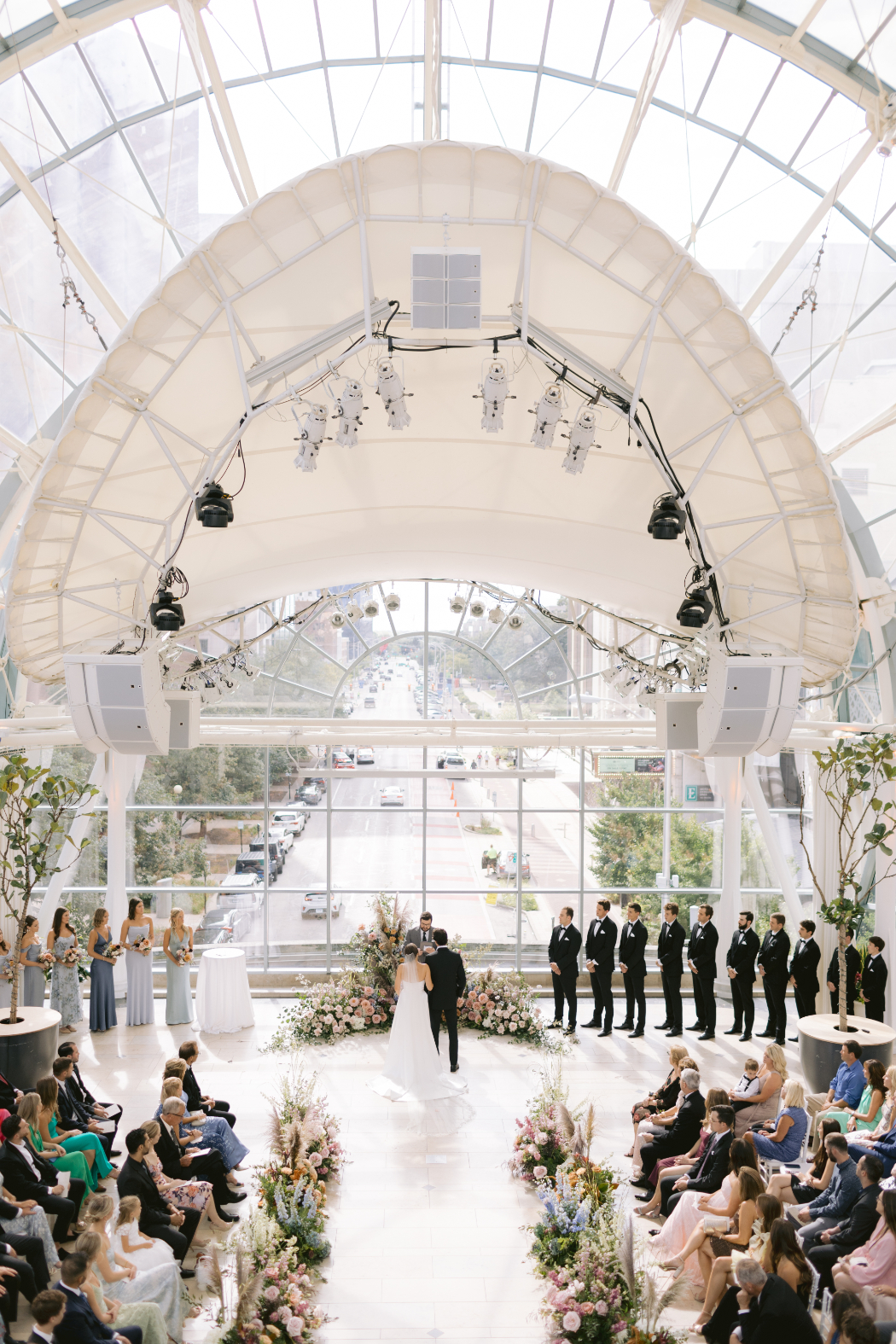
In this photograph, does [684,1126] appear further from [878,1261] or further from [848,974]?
[848,974]

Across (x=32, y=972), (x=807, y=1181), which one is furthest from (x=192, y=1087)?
(x=807, y=1181)

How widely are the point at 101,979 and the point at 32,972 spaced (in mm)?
799

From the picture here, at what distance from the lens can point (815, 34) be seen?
10031 millimetres

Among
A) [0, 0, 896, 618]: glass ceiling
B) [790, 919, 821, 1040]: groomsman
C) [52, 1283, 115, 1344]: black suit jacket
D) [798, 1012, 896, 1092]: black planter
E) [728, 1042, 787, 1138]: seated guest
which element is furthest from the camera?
[790, 919, 821, 1040]: groomsman

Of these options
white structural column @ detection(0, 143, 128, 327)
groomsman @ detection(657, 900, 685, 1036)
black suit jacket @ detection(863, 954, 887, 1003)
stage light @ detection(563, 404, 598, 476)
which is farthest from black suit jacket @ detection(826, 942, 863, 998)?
white structural column @ detection(0, 143, 128, 327)

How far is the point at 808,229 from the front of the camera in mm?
11070

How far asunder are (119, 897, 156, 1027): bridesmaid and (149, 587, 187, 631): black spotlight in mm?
5638

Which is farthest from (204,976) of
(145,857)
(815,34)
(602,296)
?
(815,34)

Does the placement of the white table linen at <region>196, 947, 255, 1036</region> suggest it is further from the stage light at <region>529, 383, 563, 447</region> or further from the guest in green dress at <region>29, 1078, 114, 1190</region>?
the stage light at <region>529, 383, 563, 447</region>

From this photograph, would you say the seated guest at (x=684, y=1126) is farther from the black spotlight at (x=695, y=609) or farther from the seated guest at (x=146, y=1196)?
the seated guest at (x=146, y=1196)

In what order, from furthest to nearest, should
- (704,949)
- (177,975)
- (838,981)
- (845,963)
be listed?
(177,975)
(704,949)
(838,981)
(845,963)

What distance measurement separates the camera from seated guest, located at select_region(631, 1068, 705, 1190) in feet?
27.0

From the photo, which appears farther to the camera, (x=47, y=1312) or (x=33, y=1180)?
(x=33, y=1180)

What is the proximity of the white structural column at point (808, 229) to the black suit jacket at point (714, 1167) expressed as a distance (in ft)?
28.6
